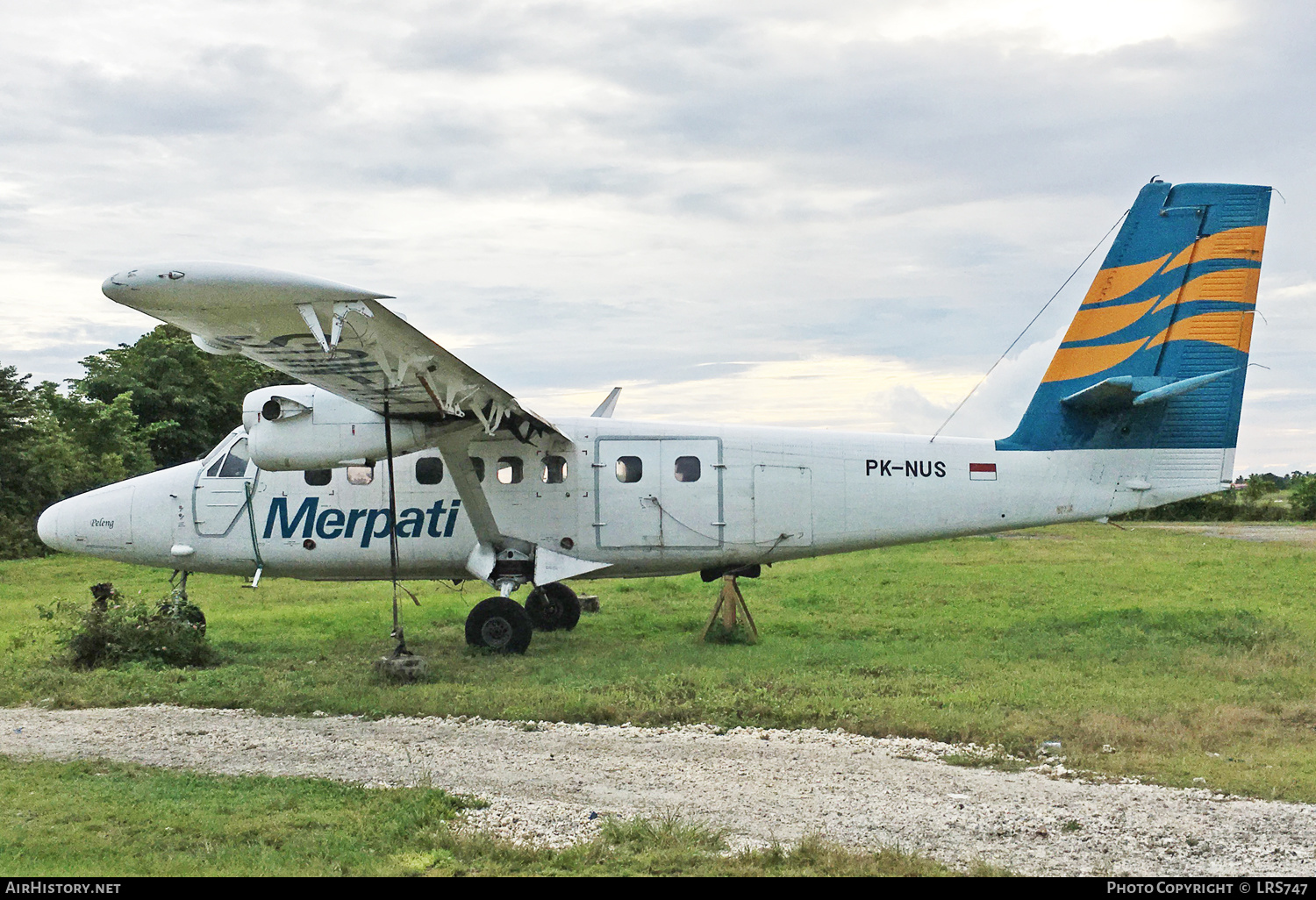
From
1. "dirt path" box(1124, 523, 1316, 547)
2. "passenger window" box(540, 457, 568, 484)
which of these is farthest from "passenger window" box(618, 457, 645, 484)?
"dirt path" box(1124, 523, 1316, 547)

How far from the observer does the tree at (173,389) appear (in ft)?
133

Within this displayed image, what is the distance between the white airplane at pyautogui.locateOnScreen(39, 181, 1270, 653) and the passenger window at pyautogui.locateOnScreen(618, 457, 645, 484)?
0.03 metres

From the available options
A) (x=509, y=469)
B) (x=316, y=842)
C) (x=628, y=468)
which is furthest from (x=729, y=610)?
(x=316, y=842)

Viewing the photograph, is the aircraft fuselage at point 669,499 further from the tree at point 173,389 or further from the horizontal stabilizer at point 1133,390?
the tree at point 173,389

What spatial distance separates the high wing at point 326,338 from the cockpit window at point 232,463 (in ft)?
10.6

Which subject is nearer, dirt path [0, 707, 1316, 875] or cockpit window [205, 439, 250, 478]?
dirt path [0, 707, 1316, 875]

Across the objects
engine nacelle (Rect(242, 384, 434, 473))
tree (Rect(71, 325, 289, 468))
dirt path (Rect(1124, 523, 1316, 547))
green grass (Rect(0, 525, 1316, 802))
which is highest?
tree (Rect(71, 325, 289, 468))

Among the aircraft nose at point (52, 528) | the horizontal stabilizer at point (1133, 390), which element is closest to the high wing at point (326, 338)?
the aircraft nose at point (52, 528)

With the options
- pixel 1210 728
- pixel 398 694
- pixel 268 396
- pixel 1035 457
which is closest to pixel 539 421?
pixel 268 396

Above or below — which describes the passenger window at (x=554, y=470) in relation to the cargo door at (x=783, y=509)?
above

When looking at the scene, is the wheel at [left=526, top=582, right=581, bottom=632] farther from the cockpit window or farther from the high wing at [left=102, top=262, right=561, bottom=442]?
the cockpit window

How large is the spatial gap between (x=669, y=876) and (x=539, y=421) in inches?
316

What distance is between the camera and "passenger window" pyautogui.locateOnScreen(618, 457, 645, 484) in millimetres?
13617
